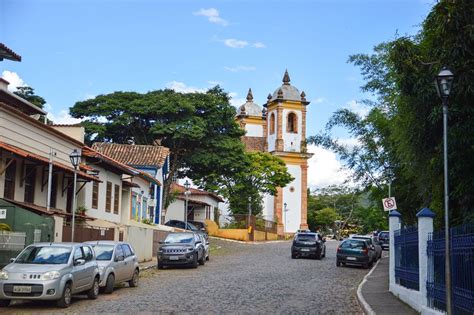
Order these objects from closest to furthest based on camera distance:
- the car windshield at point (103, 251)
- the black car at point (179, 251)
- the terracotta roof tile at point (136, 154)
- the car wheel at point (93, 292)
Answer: the car wheel at point (93, 292) < the car windshield at point (103, 251) < the black car at point (179, 251) < the terracotta roof tile at point (136, 154)

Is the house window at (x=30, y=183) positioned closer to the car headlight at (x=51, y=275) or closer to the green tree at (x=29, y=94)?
the car headlight at (x=51, y=275)

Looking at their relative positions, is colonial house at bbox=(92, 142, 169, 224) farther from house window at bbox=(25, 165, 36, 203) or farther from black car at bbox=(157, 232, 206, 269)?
house window at bbox=(25, 165, 36, 203)

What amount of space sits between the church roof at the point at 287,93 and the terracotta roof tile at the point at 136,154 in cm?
4228

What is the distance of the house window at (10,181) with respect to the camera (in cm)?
2320

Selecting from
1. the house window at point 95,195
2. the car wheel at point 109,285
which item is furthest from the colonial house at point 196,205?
the car wheel at point 109,285

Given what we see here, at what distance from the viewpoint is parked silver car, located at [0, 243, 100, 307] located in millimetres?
14633

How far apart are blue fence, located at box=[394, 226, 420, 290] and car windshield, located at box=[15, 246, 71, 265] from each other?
8.63m

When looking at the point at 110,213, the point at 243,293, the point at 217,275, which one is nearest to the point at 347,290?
the point at 243,293

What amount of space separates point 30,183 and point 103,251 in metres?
7.33

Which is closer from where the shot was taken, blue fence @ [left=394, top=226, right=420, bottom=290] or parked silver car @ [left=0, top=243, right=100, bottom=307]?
parked silver car @ [left=0, top=243, right=100, bottom=307]

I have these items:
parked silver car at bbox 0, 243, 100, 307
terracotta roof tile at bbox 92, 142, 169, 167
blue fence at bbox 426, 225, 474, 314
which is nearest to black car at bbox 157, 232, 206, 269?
parked silver car at bbox 0, 243, 100, 307

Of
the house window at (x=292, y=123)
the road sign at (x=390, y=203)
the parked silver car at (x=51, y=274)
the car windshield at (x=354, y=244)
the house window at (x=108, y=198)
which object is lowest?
the parked silver car at (x=51, y=274)

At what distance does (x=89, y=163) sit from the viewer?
31.8m

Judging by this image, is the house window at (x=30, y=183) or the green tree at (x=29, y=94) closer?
the house window at (x=30, y=183)
